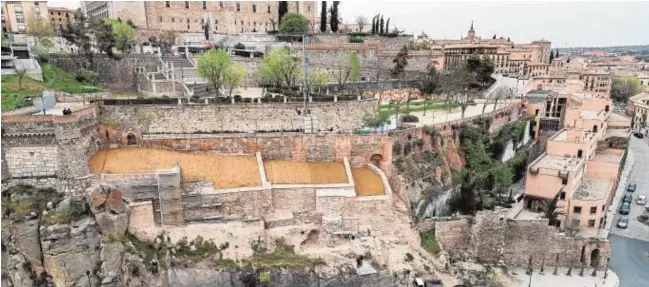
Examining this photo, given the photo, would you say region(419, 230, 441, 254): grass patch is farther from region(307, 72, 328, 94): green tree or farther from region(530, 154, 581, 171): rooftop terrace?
region(307, 72, 328, 94): green tree

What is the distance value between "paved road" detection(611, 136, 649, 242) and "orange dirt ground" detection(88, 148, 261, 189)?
29.7m

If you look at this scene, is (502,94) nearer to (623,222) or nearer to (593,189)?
(593,189)

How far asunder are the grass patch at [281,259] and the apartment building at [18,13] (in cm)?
5057

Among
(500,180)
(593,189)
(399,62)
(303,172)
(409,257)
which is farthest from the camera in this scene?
(399,62)

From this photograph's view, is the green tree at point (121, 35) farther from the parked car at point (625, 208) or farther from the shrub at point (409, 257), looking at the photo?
the parked car at point (625, 208)

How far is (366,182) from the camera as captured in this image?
104 feet

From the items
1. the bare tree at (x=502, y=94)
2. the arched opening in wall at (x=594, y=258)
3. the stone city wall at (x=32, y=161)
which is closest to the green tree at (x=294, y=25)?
the bare tree at (x=502, y=94)

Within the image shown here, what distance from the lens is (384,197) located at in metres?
29.9

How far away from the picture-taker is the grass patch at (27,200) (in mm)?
25030

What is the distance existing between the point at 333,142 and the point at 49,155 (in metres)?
17.4

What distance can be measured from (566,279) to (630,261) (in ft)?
23.4

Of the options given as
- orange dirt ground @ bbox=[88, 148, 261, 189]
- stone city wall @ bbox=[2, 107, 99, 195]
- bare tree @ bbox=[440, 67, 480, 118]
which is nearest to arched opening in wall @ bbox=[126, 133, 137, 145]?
orange dirt ground @ bbox=[88, 148, 261, 189]

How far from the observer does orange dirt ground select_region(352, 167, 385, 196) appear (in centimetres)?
3059

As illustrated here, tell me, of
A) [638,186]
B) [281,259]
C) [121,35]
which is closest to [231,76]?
[281,259]
